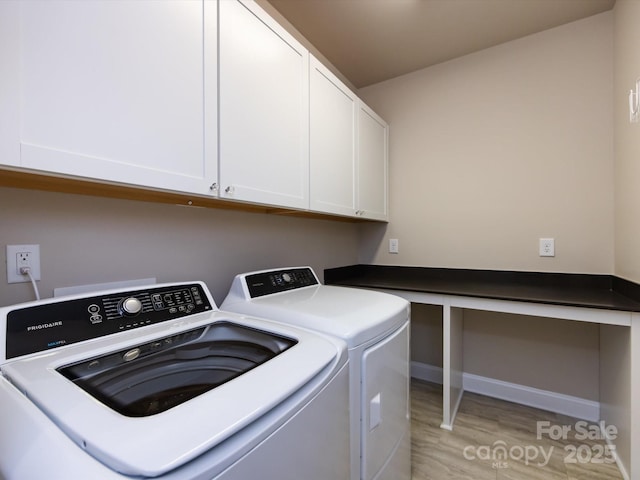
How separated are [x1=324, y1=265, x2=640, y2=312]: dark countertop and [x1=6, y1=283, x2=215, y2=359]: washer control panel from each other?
1351 mm

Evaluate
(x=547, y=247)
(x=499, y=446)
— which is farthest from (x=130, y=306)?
(x=547, y=247)

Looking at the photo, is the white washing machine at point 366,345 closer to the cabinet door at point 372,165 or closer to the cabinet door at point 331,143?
the cabinet door at point 331,143

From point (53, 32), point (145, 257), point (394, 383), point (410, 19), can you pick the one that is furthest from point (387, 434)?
point (410, 19)

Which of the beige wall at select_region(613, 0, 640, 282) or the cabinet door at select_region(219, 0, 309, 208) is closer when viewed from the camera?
the cabinet door at select_region(219, 0, 309, 208)

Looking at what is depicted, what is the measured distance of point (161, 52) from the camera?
907mm

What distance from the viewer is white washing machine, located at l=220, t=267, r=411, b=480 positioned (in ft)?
3.06

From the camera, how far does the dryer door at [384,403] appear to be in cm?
96

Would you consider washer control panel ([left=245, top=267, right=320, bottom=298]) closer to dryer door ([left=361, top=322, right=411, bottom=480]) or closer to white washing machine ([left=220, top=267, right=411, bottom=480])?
white washing machine ([left=220, top=267, right=411, bottom=480])

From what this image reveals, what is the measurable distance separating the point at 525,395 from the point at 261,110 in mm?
2540

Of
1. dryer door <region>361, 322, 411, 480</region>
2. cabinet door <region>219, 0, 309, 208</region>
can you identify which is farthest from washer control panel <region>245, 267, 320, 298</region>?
dryer door <region>361, 322, 411, 480</region>

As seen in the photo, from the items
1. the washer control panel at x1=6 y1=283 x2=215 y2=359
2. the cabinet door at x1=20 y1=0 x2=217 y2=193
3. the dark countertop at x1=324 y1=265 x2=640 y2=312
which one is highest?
the cabinet door at x1=20 y1=0 x2=217 y2=193

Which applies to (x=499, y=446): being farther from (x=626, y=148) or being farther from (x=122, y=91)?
(x=122, y=91)

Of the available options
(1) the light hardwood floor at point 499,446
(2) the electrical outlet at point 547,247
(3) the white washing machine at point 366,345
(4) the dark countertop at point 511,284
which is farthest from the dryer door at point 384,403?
(2) the electrical outlet at point 547,247

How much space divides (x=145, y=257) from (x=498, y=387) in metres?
2.49
